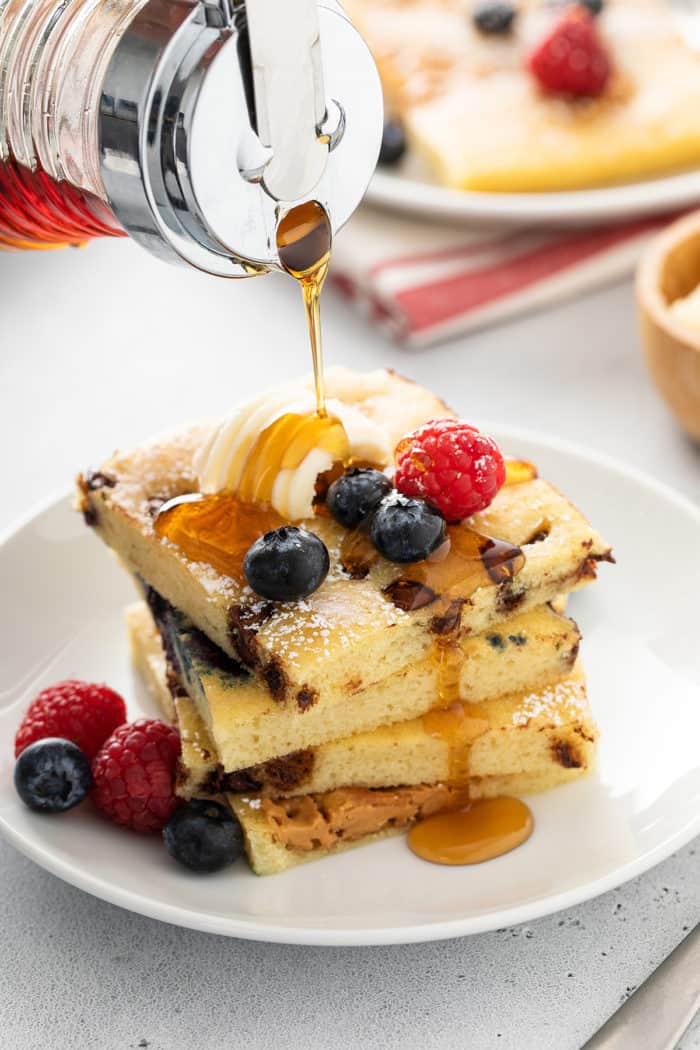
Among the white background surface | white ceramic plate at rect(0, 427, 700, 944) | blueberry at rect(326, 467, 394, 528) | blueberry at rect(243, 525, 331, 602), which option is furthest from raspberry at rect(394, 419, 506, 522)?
the white background surface

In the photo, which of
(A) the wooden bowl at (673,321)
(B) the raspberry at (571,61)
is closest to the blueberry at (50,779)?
(A) the wooden bowl at (673,321)

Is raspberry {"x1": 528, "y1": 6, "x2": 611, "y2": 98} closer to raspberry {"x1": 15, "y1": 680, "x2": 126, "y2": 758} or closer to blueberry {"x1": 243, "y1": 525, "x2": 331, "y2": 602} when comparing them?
blueberry {"x1": 243, "y1": 525, "x2": 331, "y2": 602}

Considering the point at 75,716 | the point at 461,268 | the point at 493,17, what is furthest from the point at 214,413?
the point at 493,17

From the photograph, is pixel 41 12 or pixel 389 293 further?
pixel 389 293

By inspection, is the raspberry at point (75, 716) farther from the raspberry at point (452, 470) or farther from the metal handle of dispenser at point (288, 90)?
the metal handle of dispenser at point (288, 90)

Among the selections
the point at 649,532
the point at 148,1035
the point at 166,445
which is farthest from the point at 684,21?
the point at 148,1035

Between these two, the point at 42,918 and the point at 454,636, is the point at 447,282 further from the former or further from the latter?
the point at 42,918
